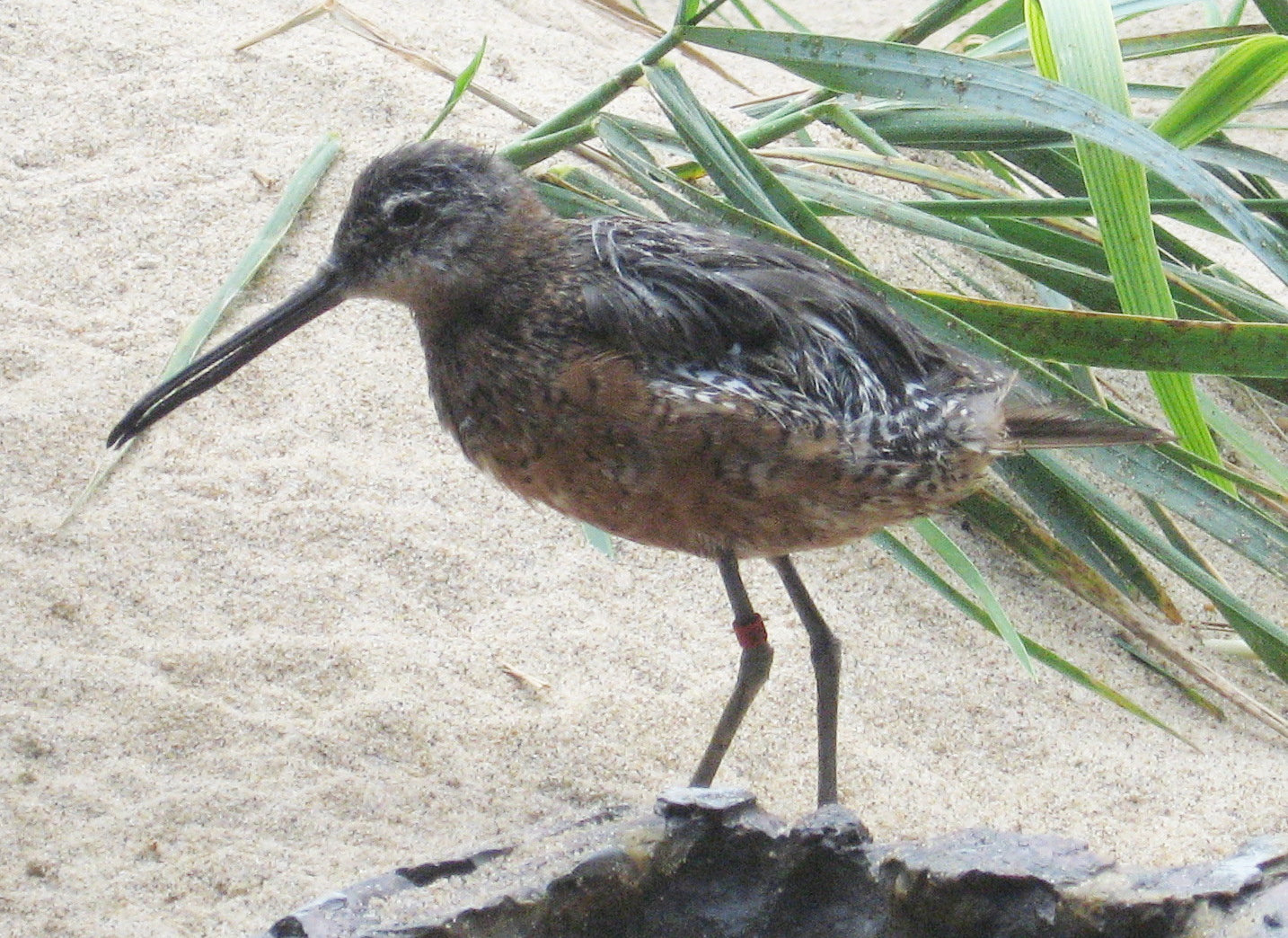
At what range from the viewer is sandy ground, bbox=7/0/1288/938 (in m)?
2.64

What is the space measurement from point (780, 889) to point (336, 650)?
1.27 m

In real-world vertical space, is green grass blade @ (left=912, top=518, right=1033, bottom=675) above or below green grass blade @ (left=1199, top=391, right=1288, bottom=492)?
below

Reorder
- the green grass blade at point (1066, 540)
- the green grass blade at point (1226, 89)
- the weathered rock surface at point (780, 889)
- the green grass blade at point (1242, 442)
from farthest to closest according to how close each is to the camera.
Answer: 1. the green grass blade at point (1242, 442)
2. the green grass blade at point (1066, 540)
3. the green grass blade at point (1226, 89)
4. the weathered rock surface at point (780, 889)

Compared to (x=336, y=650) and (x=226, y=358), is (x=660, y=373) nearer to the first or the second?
(x=226, y=358)

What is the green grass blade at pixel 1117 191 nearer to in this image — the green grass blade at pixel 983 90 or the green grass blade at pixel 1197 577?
the green grass blade at pixel 983 90

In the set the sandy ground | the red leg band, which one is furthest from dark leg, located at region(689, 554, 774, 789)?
the sandy ground

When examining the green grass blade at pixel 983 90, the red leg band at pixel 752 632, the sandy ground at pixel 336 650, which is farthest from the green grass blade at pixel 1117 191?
the red leg band at pixel 752 632

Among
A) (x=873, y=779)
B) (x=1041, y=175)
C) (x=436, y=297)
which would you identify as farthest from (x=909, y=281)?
(x=436, y=297)

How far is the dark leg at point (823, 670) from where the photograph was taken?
273cm

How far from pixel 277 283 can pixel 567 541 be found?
40.1 inches

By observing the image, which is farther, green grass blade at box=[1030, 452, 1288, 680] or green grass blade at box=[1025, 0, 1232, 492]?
green grass blade at box=[1030, 452, 1288, 680]

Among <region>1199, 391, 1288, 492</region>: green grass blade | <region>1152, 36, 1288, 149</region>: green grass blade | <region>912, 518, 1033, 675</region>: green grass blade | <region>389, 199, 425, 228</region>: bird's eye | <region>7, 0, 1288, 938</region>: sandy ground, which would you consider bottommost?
<region>7, 0, 1288, 938</region>: sandy ground

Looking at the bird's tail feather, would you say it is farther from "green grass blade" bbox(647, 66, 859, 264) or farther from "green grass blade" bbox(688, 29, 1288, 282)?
"green grass blade" bbox(647, 66, 859, 264)

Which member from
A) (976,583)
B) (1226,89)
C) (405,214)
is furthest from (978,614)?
(405,214)
